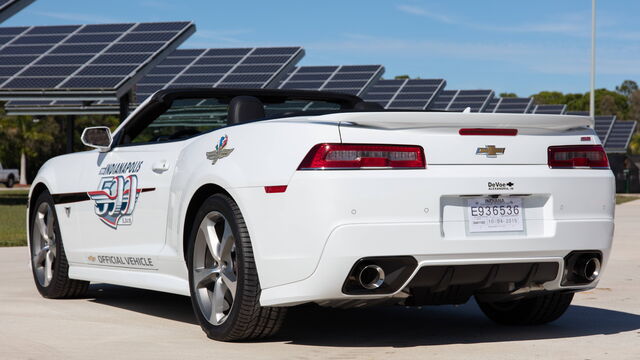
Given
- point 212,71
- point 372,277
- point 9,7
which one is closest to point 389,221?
point 372,277

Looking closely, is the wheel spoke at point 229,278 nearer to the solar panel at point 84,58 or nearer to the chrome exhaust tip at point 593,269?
the chrome exhaust tip at point 593,269

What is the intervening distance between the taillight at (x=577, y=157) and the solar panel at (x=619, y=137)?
57920 mm

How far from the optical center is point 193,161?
574 cm

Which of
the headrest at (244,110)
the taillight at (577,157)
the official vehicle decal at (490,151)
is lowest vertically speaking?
the taillight at (577,157)

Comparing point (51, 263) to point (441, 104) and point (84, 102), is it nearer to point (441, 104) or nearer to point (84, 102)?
point (84, 102)

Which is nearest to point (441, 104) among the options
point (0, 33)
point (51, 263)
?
point (0, 33)

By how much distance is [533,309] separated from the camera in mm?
6242

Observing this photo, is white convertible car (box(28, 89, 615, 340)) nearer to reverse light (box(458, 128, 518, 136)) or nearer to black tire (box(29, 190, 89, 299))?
reverse light (box(458, 128, 518, 136))

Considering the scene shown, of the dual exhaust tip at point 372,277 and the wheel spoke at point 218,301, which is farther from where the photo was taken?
the wheel spoke at point 218,301

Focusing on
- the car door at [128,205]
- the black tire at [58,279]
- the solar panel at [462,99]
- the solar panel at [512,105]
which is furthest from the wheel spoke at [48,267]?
the solar panel at [512,105]

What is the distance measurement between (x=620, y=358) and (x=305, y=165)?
6.02 ft

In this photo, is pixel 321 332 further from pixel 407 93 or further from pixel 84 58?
pixel 407 93

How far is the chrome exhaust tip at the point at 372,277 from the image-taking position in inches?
195

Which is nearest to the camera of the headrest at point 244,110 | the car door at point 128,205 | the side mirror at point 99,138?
the headrest at point 244,110
